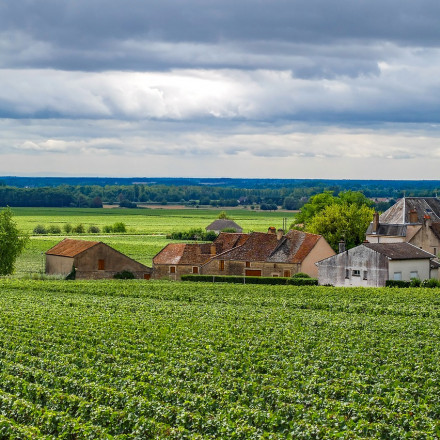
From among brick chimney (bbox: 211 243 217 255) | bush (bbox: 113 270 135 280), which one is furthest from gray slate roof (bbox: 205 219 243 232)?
bush (bbox: 113 270 135 280)

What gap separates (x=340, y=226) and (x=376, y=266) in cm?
2857

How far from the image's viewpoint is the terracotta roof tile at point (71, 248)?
77.8 metres

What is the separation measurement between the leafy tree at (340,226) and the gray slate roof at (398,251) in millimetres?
24805

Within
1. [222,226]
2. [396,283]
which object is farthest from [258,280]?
[222,226]

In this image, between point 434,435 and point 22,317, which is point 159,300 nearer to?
point 22,317

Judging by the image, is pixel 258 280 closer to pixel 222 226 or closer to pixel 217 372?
pixel 217 372

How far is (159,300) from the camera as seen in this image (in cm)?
5472

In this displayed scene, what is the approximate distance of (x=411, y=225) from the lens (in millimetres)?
81500

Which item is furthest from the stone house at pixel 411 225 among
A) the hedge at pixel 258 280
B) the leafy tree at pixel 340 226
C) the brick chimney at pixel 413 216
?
the hedge at pixel 258 280

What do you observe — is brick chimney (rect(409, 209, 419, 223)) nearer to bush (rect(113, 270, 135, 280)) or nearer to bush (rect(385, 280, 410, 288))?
bush (rect(385, 280, 410, 288))

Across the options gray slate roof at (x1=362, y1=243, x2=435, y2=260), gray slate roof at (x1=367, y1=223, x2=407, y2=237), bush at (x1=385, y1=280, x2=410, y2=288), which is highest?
gray slate roof at (x1=367, y1=223, x2=407, y2=237)

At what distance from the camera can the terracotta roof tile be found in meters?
77.8

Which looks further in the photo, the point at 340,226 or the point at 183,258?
the point at 340,226

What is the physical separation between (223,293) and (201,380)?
3292cm
